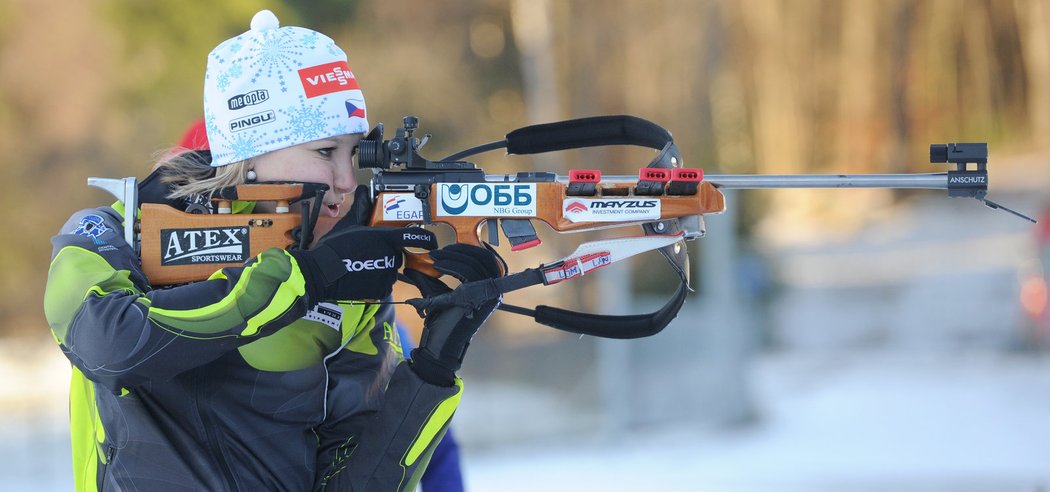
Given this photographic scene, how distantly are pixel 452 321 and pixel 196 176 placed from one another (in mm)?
580

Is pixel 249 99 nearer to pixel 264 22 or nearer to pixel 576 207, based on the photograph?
pixel 264 22

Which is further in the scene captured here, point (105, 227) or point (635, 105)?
point (635, 105)

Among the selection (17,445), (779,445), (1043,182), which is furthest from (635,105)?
(1043,182)

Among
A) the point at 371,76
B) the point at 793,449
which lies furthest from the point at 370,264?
the point at 371,76

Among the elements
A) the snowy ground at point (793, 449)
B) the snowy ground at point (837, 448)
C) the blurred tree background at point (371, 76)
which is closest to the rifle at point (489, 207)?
the snowy ground at point (837, 448)

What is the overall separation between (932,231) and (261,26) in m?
17.1

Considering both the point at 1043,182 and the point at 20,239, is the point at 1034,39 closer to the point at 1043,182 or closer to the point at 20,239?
the point at 1043,182

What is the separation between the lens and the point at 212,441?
2115 mm

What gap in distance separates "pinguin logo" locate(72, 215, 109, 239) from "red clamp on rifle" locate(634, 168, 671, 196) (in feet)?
3.15

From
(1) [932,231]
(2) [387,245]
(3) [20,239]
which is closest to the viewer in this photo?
(2) [387,245]

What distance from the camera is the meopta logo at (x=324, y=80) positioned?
88.0 inches

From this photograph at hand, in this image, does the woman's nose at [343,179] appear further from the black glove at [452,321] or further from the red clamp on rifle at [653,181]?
the red clamp on rifle at [653,181]

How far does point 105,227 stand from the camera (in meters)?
2.05

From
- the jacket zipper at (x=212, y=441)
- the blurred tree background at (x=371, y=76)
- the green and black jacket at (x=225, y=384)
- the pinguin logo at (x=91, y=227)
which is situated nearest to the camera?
the green and black jacket at (x=225, y=384)
